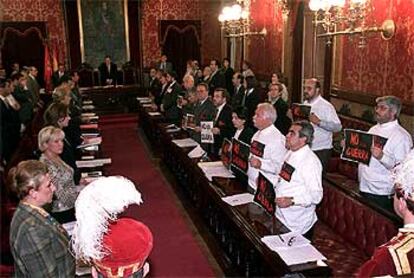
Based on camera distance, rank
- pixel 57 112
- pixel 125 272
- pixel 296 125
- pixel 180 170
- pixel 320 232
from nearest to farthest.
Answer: pixel 125 272 < pixel 296 125 < pixel 320 232 < pixel 57 112 < pixel 180 170

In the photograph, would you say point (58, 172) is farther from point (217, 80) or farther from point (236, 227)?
point (217, 80)

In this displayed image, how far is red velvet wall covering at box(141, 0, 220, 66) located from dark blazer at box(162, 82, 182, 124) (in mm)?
7682

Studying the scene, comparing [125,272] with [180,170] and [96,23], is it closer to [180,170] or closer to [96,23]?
[180,170]

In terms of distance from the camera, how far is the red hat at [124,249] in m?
1.99

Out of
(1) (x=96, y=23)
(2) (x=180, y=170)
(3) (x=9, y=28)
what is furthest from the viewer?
(1) (x=96, y=23)

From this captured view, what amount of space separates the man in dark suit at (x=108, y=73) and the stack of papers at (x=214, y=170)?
10.9 meters

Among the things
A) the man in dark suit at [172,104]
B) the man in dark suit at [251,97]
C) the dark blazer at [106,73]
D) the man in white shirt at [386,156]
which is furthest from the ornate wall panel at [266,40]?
the man in white shirt at [386,156]

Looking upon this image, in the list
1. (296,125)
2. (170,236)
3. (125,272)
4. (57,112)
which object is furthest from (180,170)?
(125,272)

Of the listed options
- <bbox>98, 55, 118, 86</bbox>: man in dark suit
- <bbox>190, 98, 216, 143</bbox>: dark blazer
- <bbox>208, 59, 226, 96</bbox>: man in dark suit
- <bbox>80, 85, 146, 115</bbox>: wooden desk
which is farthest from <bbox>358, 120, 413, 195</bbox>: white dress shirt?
<bbox>98, 55, 118, 86</bbox>: man in dark suit

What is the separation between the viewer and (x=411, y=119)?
661cm

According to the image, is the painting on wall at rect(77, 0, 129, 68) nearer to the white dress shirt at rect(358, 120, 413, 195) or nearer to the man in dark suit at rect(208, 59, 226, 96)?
the man in dark suit at rect(208, 59, 226, 96)

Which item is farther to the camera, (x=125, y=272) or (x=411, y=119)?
(x=411, y=119)

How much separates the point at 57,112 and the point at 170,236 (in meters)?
2.14

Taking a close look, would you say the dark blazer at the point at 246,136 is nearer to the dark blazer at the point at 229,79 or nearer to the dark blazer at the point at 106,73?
the dark blazer at the point at 229,79
